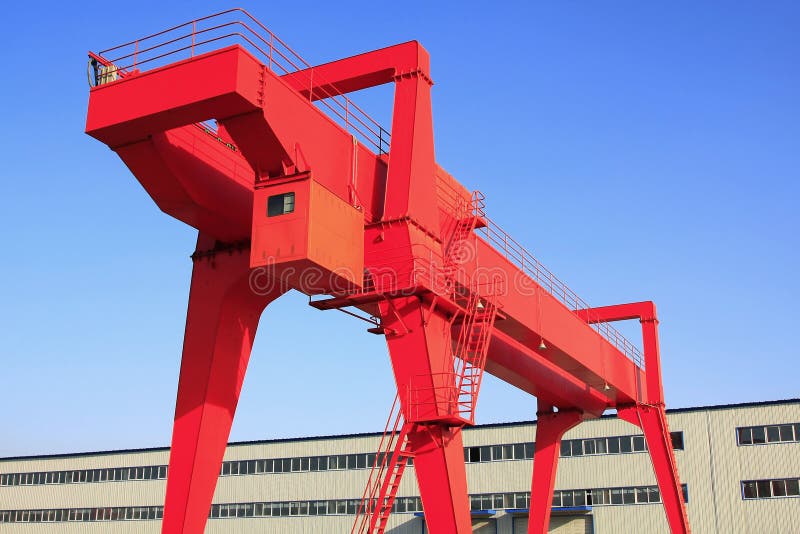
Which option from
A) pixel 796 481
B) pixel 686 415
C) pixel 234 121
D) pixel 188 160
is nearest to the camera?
pixel 234 121

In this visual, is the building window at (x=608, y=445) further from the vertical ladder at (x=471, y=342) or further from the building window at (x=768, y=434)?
the vertical ladder at (x=471, y=342)

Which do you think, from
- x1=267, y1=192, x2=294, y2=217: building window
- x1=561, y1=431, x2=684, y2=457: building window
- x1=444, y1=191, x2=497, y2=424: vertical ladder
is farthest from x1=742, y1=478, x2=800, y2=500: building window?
x1=267, y1=192, x2=294, y2=217: building window

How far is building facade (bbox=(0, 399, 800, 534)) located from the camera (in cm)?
3953

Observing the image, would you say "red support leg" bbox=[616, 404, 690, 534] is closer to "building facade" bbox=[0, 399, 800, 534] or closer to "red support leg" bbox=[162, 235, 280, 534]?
"building facade" bbox=[0, 399, 800, 534]

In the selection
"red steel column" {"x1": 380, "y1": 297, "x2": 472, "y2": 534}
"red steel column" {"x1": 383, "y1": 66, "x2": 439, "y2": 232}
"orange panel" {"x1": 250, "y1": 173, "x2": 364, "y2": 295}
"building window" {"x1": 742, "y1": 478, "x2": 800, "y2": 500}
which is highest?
"red steel column" {"x1": 383, "y1": 66, "x2": 439, "y2": 232}

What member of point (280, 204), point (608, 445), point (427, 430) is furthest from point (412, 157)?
point (608, 445)

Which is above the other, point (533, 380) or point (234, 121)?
point (234, 121)

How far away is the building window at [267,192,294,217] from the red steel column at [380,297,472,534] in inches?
117

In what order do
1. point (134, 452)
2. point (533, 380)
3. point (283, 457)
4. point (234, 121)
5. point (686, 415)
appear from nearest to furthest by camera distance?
point (234, 121)
point (533, 380)
point (686, 415)
point (283, 457)
point (134, 452)

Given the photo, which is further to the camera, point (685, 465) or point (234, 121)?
point (685, 465)

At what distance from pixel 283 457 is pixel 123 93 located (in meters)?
38.8

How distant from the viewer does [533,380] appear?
977 inches

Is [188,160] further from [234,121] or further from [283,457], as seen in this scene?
[283,457]

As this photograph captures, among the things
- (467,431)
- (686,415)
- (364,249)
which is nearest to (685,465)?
(686,415)
